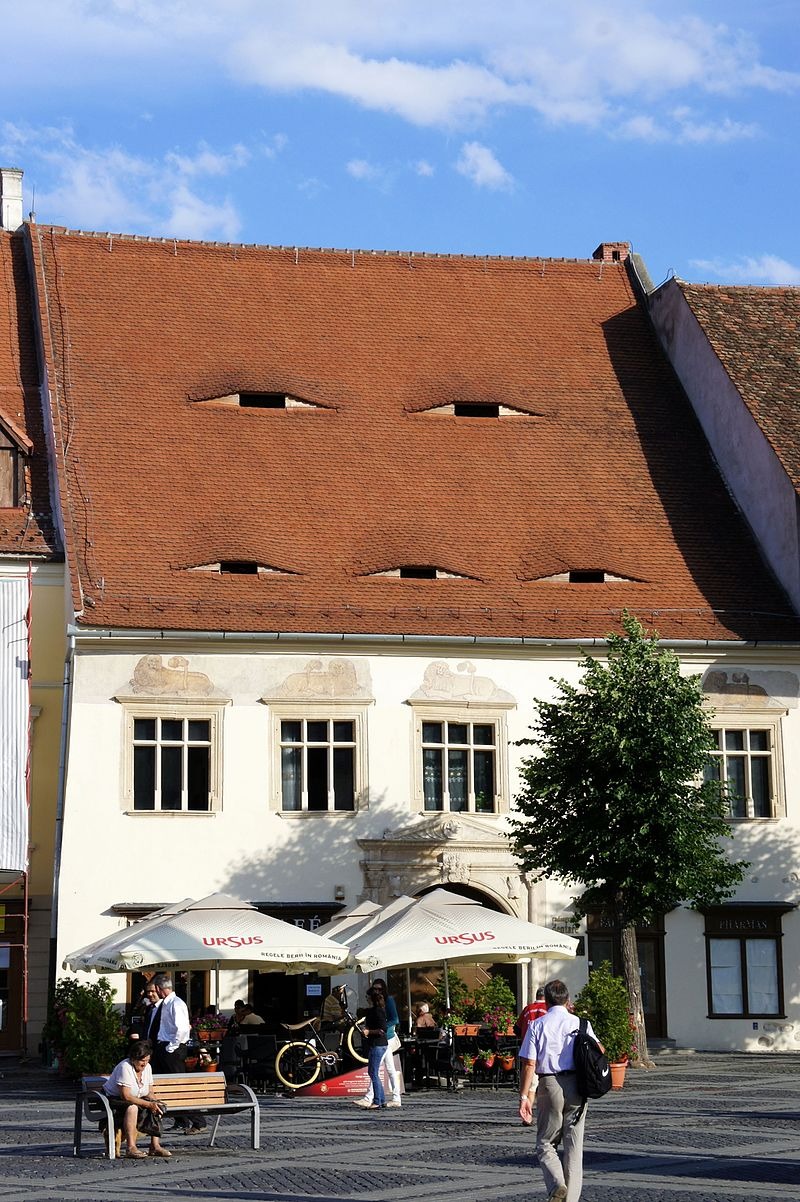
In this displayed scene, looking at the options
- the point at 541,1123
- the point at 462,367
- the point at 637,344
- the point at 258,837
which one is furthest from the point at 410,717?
the point at 541,1123

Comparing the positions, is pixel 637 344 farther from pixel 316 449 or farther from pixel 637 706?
pixel 637 706

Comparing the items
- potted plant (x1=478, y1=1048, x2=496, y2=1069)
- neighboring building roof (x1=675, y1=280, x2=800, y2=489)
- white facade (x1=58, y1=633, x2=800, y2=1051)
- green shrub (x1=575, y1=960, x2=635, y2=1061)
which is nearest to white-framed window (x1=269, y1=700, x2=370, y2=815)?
white facade (x1=58, y1=633, x2=800, y2=1051)

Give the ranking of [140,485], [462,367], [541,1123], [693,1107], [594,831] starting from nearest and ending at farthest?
1. [541,1123]
2. [693,1107]
3. [594,831]
4. [140,485]
5. [462,367]

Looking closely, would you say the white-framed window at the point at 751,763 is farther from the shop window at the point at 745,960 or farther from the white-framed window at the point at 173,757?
the white-framed window at the point at 173,757

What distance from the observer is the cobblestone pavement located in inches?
496

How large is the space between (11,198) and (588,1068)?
29254 millimetres

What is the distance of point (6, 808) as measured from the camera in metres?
28.3

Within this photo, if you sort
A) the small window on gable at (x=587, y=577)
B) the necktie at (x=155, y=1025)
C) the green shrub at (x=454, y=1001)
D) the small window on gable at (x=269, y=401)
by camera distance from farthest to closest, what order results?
Result: the small window on gable at (x=269, y=401) → the small window on gable at (x=587, y=577) → the green shrub at (x=454, y=1001) → the necktie at (x=155, y=1025)

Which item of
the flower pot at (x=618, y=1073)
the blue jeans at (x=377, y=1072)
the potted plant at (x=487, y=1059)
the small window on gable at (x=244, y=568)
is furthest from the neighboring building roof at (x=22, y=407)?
the flower pot at (x=618, y=1073)

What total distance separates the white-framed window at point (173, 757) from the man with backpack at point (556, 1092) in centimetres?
1676

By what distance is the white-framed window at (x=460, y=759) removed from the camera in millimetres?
29359

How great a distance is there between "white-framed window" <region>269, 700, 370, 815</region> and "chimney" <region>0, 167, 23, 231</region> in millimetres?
13846

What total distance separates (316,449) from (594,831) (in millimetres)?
9960

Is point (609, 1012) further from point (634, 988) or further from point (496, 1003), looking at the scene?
point (634, 988)
